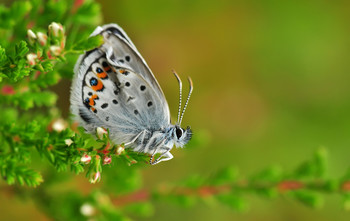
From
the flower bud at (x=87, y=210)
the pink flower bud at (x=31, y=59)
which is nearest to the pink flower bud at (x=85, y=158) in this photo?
the pink flower bud at (x=31, y=59)

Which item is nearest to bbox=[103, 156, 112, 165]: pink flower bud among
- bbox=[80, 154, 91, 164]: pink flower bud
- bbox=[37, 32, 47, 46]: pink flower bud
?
bbox=[80, 154, 91, 164]: pink flower bud

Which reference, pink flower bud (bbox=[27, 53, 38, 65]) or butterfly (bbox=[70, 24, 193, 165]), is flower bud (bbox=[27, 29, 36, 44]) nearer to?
pink flower bud (bbox=[27, 53, 38, 65])

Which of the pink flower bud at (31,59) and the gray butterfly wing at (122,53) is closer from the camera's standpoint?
the pink flower bud at (31,59)

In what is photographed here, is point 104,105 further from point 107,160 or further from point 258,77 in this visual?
point 258,77

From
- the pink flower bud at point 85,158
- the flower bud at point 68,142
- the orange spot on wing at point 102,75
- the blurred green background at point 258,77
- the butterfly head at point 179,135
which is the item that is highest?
the orange spot on wing at point 102,75

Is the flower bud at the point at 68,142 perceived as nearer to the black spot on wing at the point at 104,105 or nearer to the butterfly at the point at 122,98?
the butterfly at the point at 122,98

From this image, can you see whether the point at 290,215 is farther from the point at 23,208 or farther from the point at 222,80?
the point at 23,208
